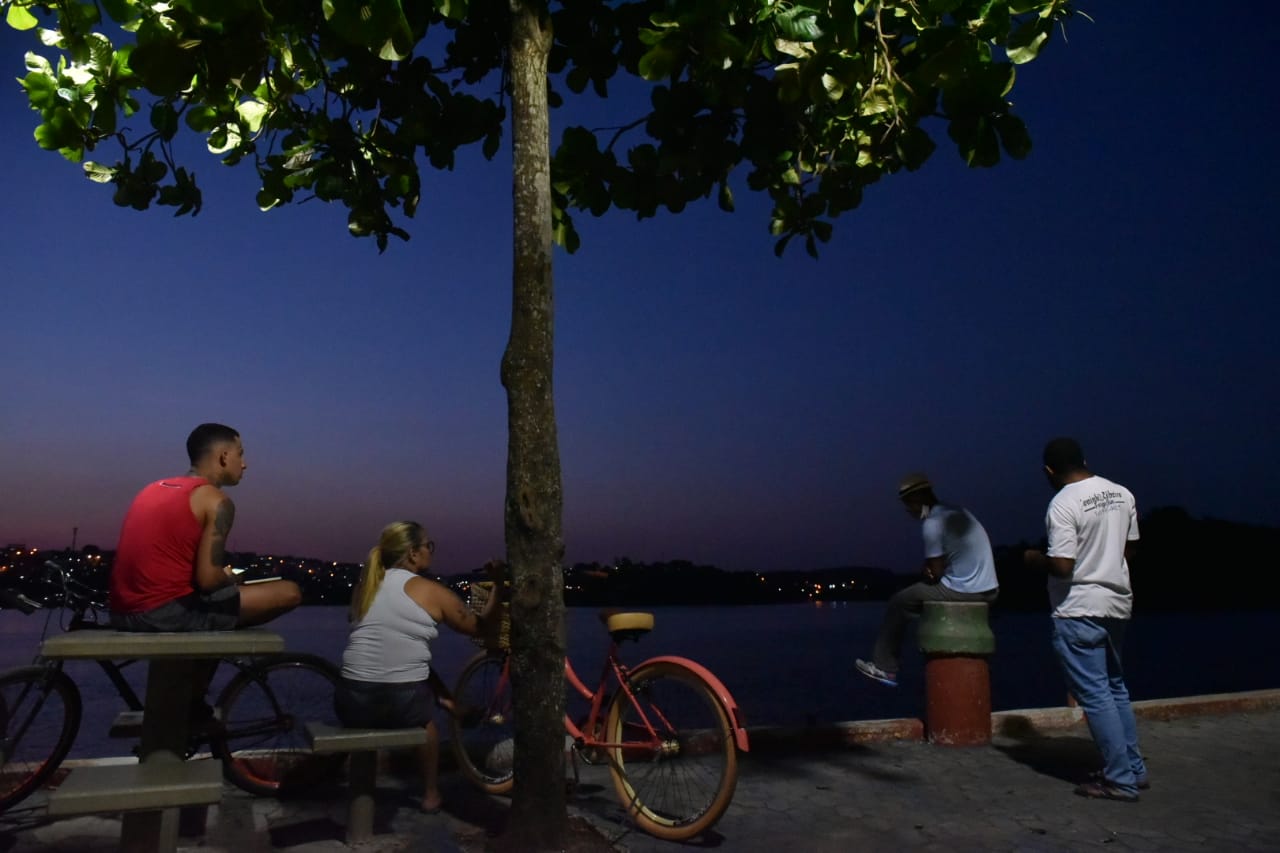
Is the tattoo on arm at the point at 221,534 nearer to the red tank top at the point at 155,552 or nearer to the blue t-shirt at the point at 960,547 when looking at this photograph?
→ the red tank top at the point at 155,552

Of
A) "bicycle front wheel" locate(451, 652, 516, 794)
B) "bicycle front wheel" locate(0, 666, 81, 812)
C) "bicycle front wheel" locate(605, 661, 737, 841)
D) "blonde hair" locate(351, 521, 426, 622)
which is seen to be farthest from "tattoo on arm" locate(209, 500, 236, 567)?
"bicycle front wheel" locate(605, 661, 737, 841)

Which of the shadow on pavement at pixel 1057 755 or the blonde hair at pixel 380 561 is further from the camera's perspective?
the shadow on pavement at pixel 1057 755

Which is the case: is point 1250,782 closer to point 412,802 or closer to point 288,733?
point 412,802

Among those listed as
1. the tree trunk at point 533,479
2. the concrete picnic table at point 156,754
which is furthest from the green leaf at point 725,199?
the concrete picnic table at point 156,754

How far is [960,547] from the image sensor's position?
8047 mm

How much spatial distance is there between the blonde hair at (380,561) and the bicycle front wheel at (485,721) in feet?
3.56

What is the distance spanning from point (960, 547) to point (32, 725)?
6.28 meters

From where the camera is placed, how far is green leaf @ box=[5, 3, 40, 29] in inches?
224

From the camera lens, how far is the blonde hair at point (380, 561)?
568cm

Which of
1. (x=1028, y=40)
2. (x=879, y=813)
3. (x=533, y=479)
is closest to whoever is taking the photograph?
(x=533, y=479)

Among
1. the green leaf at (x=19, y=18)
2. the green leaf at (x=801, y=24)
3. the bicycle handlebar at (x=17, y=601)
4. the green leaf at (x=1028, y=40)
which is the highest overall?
the green leaf at (x=19, y=18)

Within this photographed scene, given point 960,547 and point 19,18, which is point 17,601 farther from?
point 960,547

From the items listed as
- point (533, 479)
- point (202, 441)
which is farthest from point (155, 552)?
point (533, 479)

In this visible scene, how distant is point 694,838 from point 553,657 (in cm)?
123
